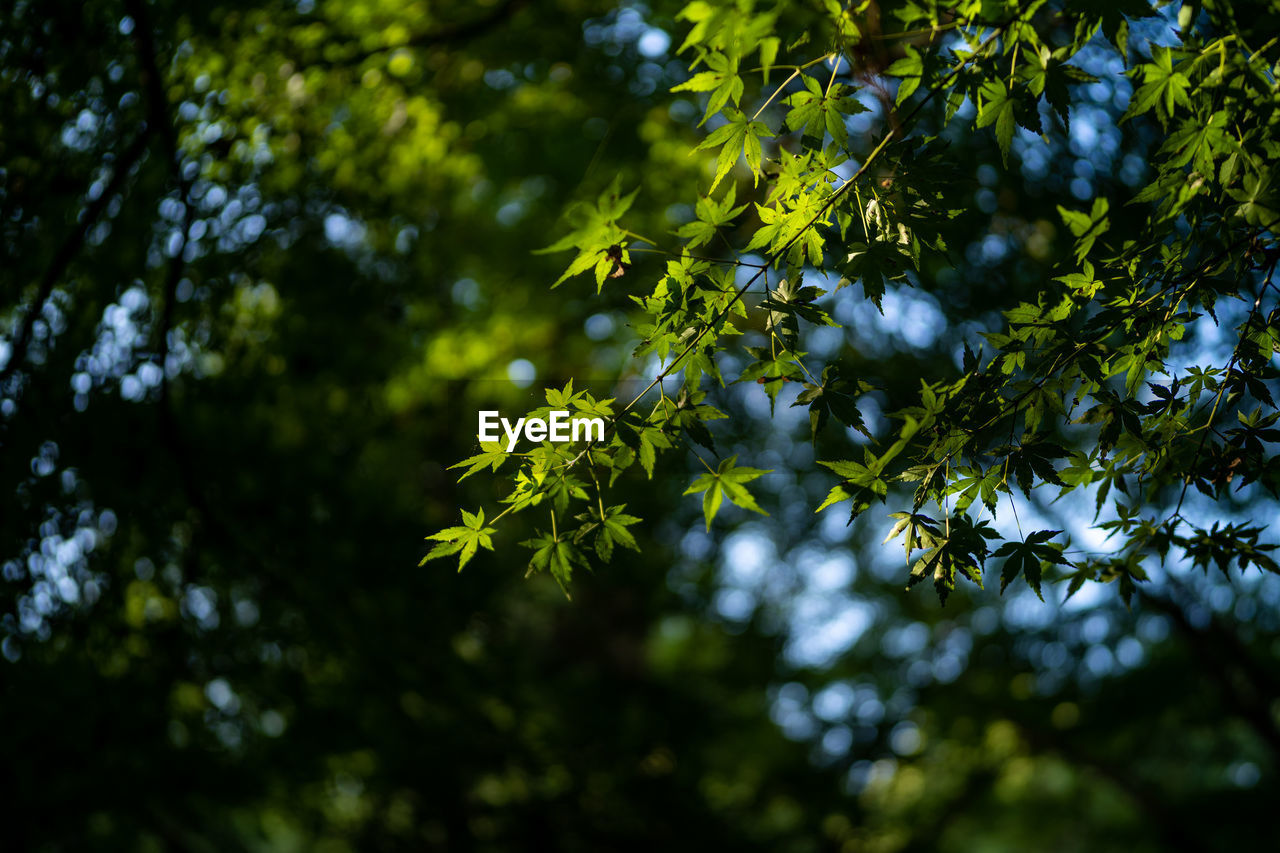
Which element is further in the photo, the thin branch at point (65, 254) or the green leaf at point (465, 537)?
the thin branch at point (65, 254)

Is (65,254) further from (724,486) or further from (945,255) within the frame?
(945,255)

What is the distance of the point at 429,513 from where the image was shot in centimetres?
612

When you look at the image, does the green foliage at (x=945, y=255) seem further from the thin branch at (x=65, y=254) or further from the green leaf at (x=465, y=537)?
the thin branch at (x=65, y=254)

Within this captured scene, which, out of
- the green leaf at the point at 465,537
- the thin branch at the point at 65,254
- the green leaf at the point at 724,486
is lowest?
→ the green leaf at the point at 724,486

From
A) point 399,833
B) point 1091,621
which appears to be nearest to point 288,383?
point 399,833

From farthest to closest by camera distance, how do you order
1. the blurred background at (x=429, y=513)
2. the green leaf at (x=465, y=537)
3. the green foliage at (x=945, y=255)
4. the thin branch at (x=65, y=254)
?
the blurred background at (x=429, y=513)
the thin branch at (x=65, y=254)
the green leaf at (x=465, y=537)
the green foliage at (x=945, y=255)

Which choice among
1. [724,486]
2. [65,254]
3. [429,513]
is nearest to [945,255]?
[724,486]

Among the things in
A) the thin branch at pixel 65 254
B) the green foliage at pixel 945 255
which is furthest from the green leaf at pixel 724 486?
the thin branch at pixel 65 254

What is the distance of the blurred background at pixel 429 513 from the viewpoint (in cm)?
403

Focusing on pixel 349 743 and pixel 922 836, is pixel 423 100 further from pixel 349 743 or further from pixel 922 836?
pixel 922 836

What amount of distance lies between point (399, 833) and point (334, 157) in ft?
18.0

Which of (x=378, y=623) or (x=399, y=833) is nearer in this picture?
(x=378, y=623)

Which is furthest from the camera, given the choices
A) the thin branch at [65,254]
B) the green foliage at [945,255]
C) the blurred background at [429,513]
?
the blurred background at [429,513]

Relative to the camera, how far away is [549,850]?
6.81 m
